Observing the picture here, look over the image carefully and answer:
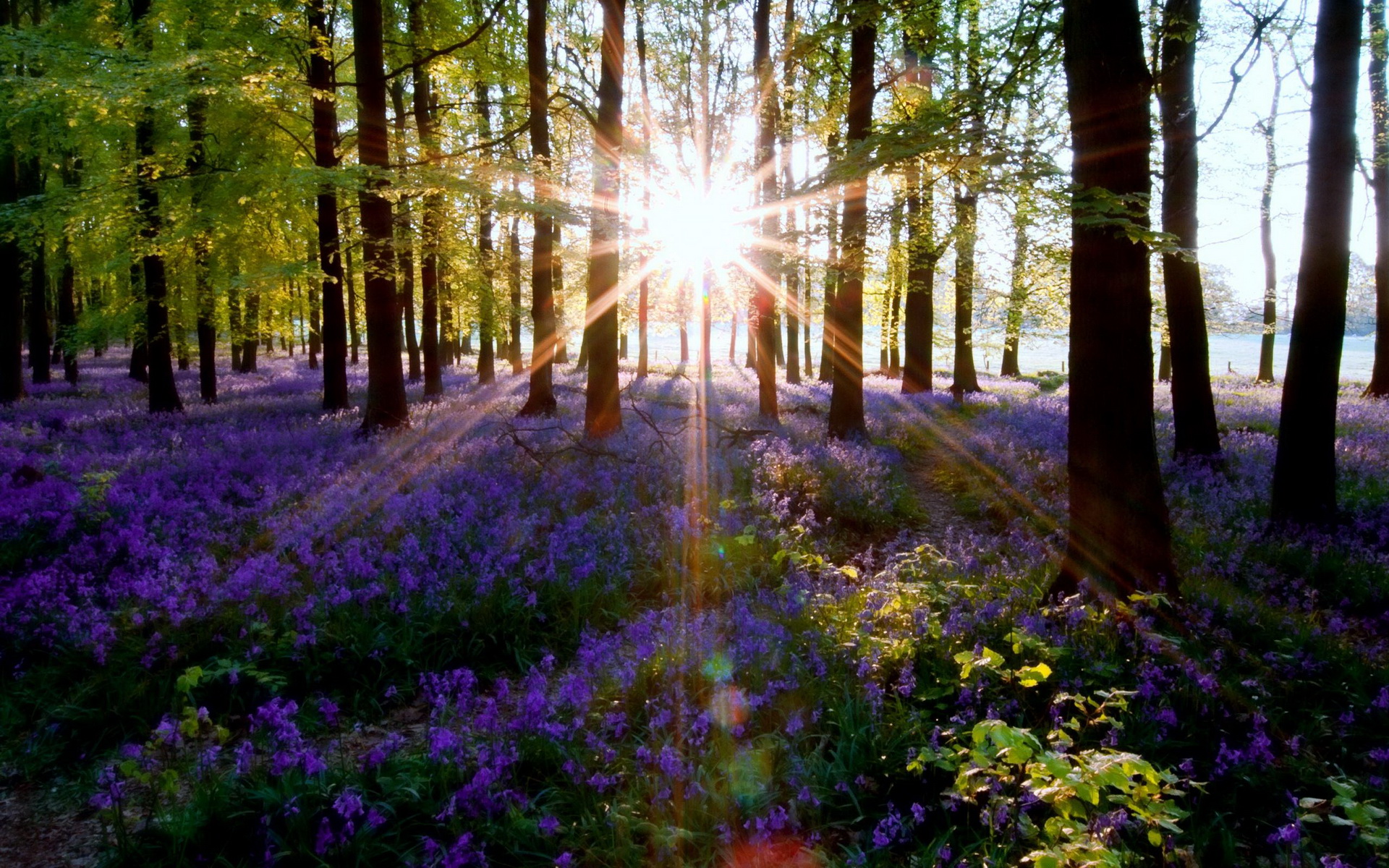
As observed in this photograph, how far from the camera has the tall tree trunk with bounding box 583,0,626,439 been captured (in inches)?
422

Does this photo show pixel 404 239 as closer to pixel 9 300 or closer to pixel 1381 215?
pixel 9 300

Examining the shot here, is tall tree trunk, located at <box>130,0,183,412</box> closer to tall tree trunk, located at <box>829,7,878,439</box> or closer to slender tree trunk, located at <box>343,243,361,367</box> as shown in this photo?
slender tree trunk, located at <box>343,243,361,367</box>

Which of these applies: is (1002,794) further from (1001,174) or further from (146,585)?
(146,585)

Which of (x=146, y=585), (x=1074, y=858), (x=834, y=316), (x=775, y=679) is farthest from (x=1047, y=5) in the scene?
(x=146, y=585)

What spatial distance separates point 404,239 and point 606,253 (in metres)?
3.79

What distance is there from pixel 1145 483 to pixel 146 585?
8.01 meters

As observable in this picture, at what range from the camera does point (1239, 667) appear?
4.57 metres

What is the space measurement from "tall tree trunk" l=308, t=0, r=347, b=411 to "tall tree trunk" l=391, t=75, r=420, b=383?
117 cm

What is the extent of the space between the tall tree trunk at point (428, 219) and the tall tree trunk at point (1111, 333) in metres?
8.92

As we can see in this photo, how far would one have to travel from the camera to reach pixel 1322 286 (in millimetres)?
7234

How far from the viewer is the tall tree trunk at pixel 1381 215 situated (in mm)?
16469

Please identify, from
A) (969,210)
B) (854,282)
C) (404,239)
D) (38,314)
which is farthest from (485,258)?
(38,314)

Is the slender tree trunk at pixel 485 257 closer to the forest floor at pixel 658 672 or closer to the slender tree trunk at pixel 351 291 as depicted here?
the slender tree trunk at pixel 351 291

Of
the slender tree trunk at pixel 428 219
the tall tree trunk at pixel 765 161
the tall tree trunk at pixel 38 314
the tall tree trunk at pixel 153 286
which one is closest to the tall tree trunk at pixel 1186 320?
the tall tree trunk at pixel 765 161
